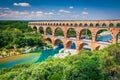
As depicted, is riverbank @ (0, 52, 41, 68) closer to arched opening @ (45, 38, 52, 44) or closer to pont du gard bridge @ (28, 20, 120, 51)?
pont du gard bridge @ (28, 20, 120, 51)

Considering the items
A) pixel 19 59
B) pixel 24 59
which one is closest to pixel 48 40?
pixel 24 59

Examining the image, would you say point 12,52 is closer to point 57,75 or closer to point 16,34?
point 16,34

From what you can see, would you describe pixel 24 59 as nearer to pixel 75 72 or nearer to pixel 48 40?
pixel 48 40

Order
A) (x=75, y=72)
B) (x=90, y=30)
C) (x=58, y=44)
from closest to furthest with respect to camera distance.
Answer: (x=75, y=72) → (x=90, y=30) → (x=58, y=44)

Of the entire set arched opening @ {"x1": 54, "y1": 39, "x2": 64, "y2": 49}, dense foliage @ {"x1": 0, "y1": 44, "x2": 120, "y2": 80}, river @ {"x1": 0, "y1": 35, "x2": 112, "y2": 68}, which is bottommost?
river @ {"x1": 0, "y1": 35, "x2": 112, "y2": 68}

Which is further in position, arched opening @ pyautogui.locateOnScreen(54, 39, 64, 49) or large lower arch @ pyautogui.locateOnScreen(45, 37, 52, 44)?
large lower arch @ pyautogui.locateOnScreen(45, 37, 52, 44)

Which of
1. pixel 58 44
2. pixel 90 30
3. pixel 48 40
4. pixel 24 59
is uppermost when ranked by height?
pixel 90 30

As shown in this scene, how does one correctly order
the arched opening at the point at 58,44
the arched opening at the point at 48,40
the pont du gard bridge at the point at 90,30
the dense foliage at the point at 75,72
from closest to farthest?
the dense foliage at the point at 75,72 < the pont du gard bridge at the point at 90,30 < the arched opening at the point at 58,44 < the arched opening at the point at 48,40

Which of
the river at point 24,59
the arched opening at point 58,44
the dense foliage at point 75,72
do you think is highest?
the dense foliage at point 75,72

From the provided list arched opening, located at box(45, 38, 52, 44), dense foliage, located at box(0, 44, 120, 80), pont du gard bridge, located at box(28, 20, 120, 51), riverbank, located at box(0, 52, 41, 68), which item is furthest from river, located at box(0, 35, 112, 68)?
dense foliage, located at box(0, 44, 120, 80)

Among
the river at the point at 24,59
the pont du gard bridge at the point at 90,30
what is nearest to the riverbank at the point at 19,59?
the river at the point at 24,59

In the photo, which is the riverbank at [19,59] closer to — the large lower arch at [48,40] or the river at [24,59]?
the river at [24,59]

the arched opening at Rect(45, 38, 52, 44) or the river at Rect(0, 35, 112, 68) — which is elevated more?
the arched opening at Rect(45, 38, 52, 44)

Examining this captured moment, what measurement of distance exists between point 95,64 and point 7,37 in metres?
39.0
